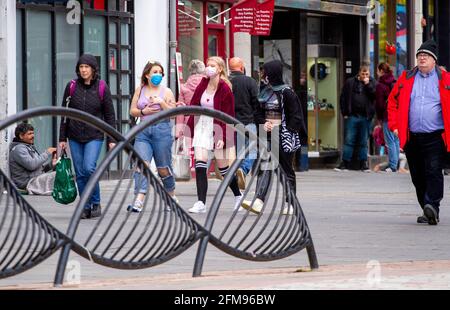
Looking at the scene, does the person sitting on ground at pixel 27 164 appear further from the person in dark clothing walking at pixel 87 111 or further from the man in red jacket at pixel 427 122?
the man in red jacket at pixel 427 122

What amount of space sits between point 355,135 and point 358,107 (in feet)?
2.00

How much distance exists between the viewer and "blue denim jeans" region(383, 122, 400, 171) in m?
26.5

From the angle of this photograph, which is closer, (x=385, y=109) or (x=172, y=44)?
(x=172, y=44)

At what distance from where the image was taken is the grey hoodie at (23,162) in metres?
17.6

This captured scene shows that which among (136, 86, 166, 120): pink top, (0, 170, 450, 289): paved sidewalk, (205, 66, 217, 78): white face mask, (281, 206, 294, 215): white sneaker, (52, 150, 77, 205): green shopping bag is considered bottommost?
(0, 170, 450, 289): paved sidewalk

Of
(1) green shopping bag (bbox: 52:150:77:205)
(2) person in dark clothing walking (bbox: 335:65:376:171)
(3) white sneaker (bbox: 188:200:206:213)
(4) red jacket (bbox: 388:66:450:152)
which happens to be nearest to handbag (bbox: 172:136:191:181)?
(2) person in dark clothing walking (bbox: 335:65:376:171)

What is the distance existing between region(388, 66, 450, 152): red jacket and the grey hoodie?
5.23m

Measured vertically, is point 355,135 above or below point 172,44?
below

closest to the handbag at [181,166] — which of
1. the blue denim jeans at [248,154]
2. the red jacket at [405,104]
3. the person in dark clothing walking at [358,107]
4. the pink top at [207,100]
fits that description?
the pink top at [207,100]

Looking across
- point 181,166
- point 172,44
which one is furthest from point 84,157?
point 172,44

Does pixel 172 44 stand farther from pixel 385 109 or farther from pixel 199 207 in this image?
pixel 199 207

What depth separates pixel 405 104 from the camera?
1386cm

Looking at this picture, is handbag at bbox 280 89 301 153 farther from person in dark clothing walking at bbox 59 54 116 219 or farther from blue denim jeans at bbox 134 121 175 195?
person in dark clothing walking at bbox 59 54 116 219

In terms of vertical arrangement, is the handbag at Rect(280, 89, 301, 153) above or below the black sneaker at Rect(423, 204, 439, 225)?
above
